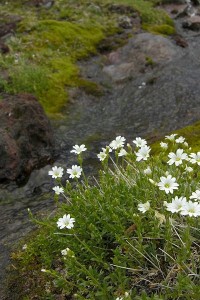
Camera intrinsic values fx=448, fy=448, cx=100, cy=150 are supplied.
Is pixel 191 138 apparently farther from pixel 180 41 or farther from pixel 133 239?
pixel 180 41

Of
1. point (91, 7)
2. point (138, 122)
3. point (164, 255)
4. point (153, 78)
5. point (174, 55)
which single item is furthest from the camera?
point (91, 7)

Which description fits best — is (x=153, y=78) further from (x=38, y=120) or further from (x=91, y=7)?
(x=91, y=7)

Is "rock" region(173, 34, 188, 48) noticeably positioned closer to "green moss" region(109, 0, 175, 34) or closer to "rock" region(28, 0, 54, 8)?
"green moss" region(109, 0, 175, 34)

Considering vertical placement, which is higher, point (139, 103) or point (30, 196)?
point (30, 196)

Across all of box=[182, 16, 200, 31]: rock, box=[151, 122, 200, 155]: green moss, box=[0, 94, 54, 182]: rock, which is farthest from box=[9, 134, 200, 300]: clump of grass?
box=[182, 16, 200, 31]: rock

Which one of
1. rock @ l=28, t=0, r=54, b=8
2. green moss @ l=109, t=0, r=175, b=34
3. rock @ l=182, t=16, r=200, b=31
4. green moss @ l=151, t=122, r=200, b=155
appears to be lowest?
rock @ l=28, t=0, r=54, b=8

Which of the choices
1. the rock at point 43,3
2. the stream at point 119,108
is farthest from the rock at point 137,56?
the rock at point 43,3

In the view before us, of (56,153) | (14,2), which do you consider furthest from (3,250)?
(14,2)

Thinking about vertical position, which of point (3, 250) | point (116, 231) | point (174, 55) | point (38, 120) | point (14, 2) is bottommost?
point (14, 2)
